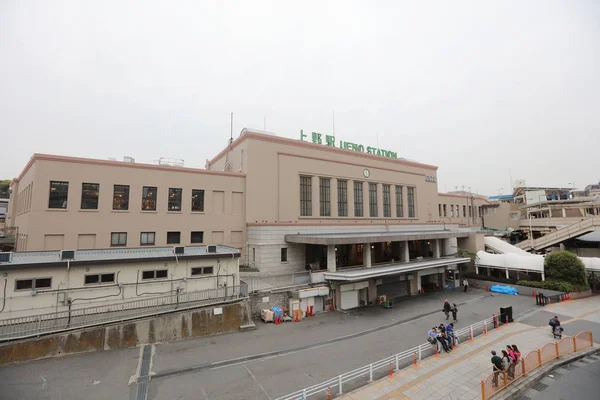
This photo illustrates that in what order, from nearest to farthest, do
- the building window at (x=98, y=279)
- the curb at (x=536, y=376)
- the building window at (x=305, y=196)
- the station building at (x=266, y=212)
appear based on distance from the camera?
the curb at (x=536, y=376)
the building window at (x=98, y=279)
the station building at (x=266, y=212)
the building window at (x=305, y=196)

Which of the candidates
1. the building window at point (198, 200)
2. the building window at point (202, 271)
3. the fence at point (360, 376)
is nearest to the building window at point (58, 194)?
the building window at point (198, 200)

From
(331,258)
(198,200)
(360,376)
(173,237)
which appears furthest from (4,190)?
(360,376)

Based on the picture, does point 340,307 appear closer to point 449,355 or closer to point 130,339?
point 449,355

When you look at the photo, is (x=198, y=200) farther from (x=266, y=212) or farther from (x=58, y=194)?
(x=58, y=194)

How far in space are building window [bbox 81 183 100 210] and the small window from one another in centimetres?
711

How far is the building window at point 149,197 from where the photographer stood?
29.0m

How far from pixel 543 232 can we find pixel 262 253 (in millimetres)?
64058

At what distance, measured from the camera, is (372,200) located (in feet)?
140

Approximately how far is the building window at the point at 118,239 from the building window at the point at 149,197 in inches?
124

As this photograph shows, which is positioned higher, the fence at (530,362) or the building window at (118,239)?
the building window at (118,239)

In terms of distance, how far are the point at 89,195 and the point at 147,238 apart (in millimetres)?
6577

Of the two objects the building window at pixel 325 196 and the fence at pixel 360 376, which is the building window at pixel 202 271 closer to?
the fence at pixel 360 376

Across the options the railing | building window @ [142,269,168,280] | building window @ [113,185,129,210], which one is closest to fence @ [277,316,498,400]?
the railing

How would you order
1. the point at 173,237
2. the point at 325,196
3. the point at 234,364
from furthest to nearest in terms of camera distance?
the point at 325,196 → the point at 173,237 → the point at 234,364
